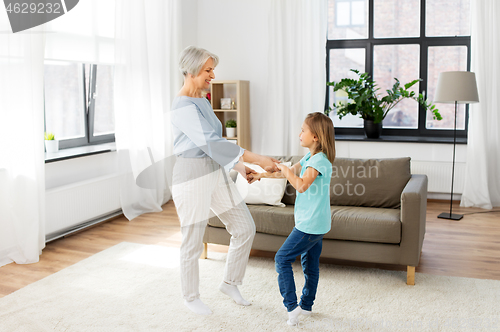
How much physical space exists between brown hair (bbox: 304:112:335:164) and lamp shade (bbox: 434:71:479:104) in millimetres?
2624

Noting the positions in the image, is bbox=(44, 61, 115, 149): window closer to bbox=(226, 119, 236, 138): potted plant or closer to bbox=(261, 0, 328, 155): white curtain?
bbox=(226, 119, 236, 138): potted plant

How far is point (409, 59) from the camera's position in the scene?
18.4 ft

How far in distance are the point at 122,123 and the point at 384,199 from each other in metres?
2.63

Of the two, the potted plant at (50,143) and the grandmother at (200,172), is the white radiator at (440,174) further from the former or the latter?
the potted plant at (50,143)

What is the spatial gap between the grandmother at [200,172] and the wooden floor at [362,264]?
1014 mm

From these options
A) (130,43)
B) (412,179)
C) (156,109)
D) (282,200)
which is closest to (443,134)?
(412,179)

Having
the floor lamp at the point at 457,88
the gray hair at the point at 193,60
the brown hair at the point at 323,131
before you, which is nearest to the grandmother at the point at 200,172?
the gray hair at the point at 193,60

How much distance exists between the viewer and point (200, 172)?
2.42m

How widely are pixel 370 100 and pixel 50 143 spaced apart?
11.7 feet

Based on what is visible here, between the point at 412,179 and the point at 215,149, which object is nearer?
the point at 215,149

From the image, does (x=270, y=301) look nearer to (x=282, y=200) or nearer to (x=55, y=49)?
(x=282, y=200)

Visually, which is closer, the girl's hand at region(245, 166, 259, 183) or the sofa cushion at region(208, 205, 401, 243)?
the girl's hand at region(245, 166, 259, 183)

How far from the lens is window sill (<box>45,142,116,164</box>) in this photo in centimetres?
394

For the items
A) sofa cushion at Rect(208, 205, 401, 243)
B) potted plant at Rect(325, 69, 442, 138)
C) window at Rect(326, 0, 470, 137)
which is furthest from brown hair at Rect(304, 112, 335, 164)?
window at Rect(326, 0, 470, 137)
